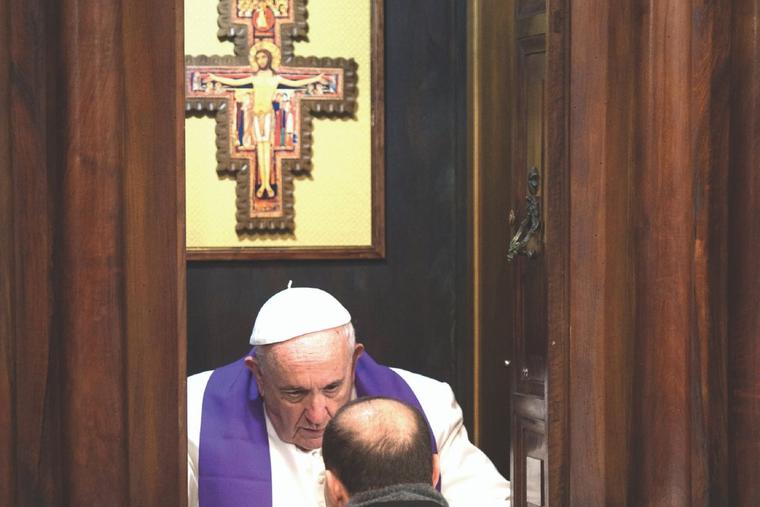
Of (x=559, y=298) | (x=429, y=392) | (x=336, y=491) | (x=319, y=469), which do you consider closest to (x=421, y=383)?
(x=429, y=392)

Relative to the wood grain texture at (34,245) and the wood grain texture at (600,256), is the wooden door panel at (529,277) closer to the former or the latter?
the wood grain texture at (600,256)

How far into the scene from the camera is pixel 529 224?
13.7 ft

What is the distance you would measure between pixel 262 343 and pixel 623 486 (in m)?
1.69

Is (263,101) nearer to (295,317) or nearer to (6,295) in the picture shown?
(295,317)

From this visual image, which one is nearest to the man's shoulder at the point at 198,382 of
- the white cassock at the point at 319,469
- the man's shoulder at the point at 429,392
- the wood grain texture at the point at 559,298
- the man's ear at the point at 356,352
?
the white cassock at the point at 319,469

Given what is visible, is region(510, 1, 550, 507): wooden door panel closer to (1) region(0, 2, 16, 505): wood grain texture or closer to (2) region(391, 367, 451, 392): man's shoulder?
(2) region(391, 367, 451, 392): man's shoulder

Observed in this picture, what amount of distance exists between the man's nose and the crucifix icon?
132cm

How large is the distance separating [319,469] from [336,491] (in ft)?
5.98

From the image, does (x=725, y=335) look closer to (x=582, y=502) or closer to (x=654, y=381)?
(x=654, y=381)

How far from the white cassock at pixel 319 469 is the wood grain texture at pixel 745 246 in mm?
1509

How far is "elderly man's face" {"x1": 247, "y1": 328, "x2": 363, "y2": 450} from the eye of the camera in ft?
11.9

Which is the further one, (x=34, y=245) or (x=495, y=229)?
(x=495, y=229)

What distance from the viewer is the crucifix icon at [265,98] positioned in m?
4.77

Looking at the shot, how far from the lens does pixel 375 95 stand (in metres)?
4.88
